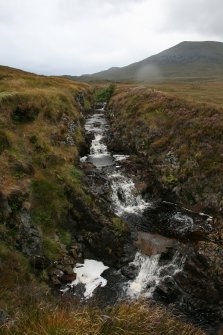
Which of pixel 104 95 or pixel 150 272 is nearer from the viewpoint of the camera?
pixel 150 272

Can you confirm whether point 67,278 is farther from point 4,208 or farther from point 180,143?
point 180,143

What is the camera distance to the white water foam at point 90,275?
23.5 m

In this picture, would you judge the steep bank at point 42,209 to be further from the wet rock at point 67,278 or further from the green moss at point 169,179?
the green moss at point 169,179

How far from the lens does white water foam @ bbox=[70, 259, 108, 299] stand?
77.3ft

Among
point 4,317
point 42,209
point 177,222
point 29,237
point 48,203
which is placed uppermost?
point 4,317

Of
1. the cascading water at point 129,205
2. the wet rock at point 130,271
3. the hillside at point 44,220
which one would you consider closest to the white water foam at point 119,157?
the cascading water at point 129,205

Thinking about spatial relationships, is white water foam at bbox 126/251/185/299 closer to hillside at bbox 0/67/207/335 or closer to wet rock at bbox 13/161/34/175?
hillside at bbox 0/67/207/335

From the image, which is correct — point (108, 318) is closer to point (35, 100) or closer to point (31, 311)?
point (31, 311)

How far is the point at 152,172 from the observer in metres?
38.7

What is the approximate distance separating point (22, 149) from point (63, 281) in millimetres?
12899

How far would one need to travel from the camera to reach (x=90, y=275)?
80.5 ft

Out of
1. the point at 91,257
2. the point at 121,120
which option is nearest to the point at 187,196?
the point at 91,257

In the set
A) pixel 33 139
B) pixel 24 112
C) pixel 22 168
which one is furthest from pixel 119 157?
pixel 22 168

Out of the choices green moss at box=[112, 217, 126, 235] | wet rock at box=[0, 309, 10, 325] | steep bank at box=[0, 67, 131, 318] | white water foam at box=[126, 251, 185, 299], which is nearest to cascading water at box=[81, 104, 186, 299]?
white water foam at box=[126, 251, 185, 299]
